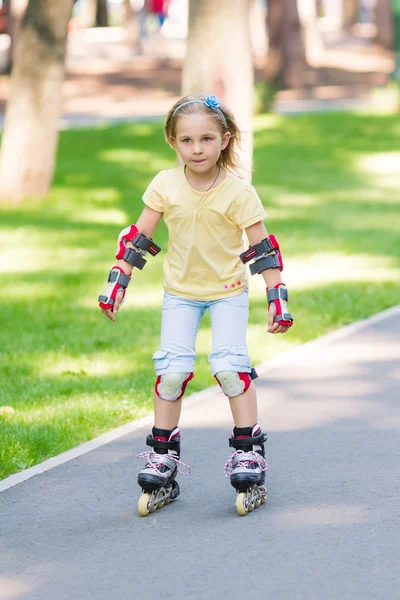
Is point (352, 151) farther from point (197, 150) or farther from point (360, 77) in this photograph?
point (197, 150)

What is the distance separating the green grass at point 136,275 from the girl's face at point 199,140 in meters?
A: 1.71

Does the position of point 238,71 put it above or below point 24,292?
above

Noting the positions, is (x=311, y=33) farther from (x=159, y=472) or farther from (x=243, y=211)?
(x=159, y=472)

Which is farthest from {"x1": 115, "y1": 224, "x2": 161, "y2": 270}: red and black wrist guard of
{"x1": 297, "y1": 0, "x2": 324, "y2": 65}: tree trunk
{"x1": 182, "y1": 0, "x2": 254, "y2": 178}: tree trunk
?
{"x1": 297, "y1": 0, "x2": 324, "y2": 65}: tree trunk

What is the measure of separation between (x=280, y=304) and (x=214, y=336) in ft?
1.00

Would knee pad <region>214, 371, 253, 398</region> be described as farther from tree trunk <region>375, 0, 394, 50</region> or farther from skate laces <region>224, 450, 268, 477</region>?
tree trunk <region>375, 0, 394, 50</region>

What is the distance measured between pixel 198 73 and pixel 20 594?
7547mm

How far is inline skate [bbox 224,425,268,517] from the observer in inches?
191

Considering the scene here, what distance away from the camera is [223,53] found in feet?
35.5

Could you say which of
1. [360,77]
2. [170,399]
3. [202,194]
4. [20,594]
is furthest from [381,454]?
[360,77]

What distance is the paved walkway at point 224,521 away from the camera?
4.18m

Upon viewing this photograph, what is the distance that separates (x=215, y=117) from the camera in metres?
4.85

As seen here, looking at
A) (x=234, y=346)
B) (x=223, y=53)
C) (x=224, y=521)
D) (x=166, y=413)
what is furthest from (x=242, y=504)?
(x=223, y=53)

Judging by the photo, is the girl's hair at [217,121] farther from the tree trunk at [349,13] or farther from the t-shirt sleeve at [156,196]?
the tree trunk at [349,13]
